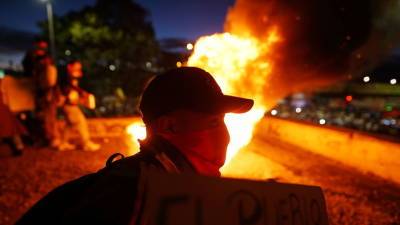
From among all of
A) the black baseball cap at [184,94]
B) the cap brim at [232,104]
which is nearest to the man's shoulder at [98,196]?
the black baseball cap at [184,94]

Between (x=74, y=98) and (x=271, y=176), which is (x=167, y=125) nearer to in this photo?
(x=271, y=176)

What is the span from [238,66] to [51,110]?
523cm

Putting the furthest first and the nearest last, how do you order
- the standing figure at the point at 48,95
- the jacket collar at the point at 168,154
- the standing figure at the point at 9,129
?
the standing figure at the point at 48,95 < the standing figure at the point at 9,129 < the jacket collar at the point at 168,154

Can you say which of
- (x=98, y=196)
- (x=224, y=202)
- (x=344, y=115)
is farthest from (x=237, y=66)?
(x=98, y=196)

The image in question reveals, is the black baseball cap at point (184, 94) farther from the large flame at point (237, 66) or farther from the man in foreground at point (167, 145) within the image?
the large flame at point (237, 66)

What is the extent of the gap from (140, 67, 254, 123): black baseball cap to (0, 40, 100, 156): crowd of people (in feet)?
26.3

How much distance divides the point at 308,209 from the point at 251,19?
7617 mm

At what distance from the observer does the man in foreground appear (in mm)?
1420

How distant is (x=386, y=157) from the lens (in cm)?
741

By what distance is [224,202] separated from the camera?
1646 millimetres

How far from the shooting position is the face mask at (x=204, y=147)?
1736 millimetres

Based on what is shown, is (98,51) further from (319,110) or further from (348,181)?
(348,181)

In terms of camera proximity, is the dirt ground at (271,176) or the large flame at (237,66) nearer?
the dirt ground at (271,176)

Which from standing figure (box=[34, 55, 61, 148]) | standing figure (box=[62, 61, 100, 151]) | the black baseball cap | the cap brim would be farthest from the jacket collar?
standing figure (box=[34, 55, 61, 148])
